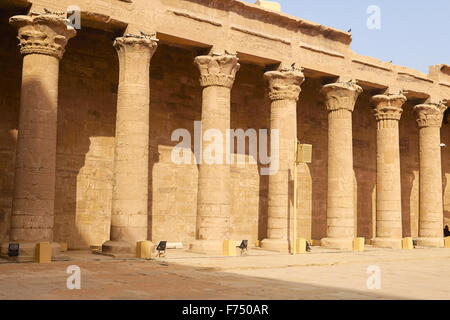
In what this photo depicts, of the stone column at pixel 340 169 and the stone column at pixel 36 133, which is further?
the stone column at pixel 340 169

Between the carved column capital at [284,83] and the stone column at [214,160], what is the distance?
2.30 metres

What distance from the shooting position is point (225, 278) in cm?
1380

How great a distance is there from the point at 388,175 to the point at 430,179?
3.42m

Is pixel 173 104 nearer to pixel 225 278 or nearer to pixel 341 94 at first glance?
pixel 341 94

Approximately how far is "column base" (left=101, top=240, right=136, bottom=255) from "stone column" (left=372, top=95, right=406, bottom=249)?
44.8 feet

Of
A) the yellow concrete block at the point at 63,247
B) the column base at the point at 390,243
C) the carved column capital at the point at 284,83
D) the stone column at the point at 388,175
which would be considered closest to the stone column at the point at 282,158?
the carved column capital at the point at 284,83

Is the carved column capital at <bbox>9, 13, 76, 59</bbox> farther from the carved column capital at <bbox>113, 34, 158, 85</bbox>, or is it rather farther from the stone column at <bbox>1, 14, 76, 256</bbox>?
the carved column capital at <bbox>113, 34, 158, 85</bbox>

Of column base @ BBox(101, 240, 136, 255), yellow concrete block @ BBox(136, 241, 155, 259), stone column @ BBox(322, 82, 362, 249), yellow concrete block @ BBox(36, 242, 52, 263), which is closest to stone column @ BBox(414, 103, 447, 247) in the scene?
stone column @ BBox(322, 82, 362, 249)

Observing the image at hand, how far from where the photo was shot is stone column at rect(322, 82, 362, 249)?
25047 mm

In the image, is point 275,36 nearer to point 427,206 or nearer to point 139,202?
point 139,202

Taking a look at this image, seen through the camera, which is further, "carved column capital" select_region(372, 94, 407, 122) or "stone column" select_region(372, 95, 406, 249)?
"carved column capital" select_region(372, 94, 407, 122)

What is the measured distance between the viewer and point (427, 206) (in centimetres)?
2931

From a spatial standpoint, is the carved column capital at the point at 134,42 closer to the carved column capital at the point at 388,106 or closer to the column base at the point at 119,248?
the column base at the point at 119,248

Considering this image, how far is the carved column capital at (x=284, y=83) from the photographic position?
2370 centimetres
